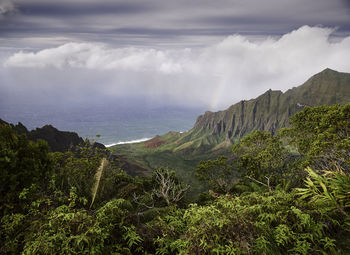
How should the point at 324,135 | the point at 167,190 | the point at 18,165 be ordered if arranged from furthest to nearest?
1. the point at 324,135
2. the point at 167,190
3. the point at 18,165

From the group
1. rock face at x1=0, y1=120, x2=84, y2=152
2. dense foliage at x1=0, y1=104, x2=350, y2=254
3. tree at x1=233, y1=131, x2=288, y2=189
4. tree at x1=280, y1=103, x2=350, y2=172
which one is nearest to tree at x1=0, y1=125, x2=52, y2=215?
dense foliage at x1=0, y1=104, x2=350, y2=254

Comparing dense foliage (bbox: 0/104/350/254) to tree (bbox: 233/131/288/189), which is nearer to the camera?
dense foliage (bbox: 0/104/350/254)

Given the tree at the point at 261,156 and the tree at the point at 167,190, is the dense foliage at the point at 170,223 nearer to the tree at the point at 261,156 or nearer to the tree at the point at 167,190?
Answer: the tree at the point at 167,190

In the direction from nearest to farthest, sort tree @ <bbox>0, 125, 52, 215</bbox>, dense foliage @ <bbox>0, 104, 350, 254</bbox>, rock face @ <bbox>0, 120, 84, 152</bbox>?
dense foliage @ <bbox>0, 104, 350, 254</bbox>
tree @ <bbox>0, 125, 52, 215</bbox>
rock face @ <bbox>0, 120, 84, 152</bbox>

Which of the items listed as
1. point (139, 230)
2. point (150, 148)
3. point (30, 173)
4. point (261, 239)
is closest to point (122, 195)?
point (30, 173)

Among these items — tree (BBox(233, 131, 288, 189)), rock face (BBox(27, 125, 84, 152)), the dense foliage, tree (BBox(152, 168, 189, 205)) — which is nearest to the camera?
the dense foliage

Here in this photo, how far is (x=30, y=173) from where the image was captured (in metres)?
7.21

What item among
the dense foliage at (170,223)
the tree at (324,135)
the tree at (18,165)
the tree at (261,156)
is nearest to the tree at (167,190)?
the dense foliage at (170,223)

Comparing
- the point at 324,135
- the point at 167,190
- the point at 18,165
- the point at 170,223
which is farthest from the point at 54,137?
the point at 324,135

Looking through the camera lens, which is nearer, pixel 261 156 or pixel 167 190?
pixel 167 190

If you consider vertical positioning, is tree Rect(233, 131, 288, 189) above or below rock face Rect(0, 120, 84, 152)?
above

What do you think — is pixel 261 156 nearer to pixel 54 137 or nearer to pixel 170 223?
pixel 170 223

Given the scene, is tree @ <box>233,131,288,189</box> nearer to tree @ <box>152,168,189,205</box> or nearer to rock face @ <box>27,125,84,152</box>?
tree @ <box>152,168,189,205</box>

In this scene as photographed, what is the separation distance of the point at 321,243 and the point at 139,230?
439 centimetres
